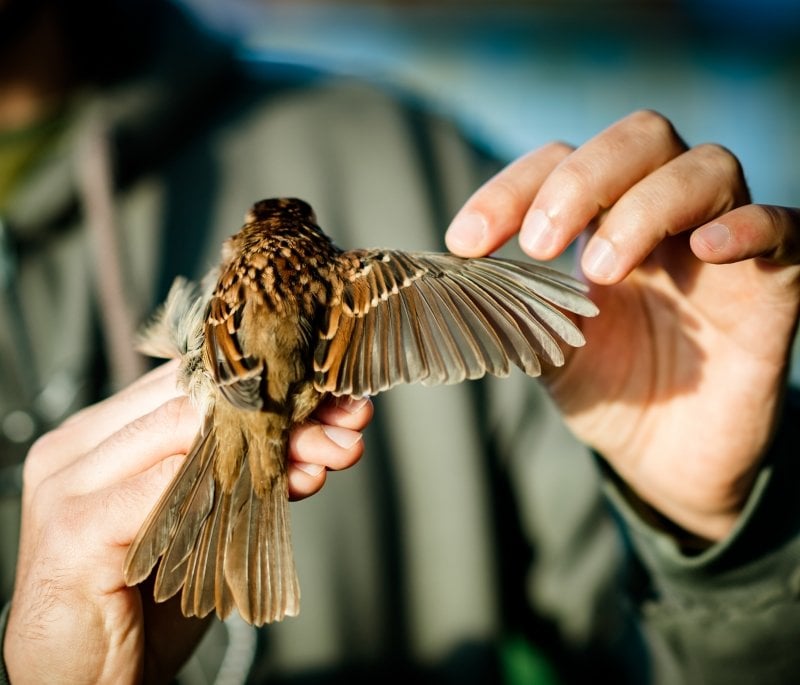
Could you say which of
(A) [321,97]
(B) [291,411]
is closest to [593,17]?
(A) [321,97]

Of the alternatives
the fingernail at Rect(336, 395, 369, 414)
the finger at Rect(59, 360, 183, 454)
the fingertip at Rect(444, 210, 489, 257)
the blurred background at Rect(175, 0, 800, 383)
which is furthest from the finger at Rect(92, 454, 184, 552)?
the blurred background at Rect(175, 0, 800, 383)

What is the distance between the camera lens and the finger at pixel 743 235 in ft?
4.11

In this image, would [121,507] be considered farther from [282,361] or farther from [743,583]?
[743,583]

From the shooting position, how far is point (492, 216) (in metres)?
1.39

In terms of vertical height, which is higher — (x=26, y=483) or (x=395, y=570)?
(x=26, y=483)

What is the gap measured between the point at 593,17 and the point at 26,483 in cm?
699

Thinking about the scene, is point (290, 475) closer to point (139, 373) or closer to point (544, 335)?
point (544, 335)

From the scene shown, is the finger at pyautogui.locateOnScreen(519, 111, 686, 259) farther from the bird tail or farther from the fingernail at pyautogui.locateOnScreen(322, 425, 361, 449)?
the bird tail

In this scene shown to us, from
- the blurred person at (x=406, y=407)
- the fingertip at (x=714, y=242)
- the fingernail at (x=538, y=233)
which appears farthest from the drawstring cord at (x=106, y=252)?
the fingertip at (x=714, y=242)

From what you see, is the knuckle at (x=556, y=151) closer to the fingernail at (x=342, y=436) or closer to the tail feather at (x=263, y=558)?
the fingernail at (x=342, y=436)

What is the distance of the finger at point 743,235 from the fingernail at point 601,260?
13cm

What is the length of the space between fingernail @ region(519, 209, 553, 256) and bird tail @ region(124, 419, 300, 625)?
607mm

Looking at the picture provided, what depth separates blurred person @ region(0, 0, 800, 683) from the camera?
1305mm

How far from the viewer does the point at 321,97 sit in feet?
9.41
